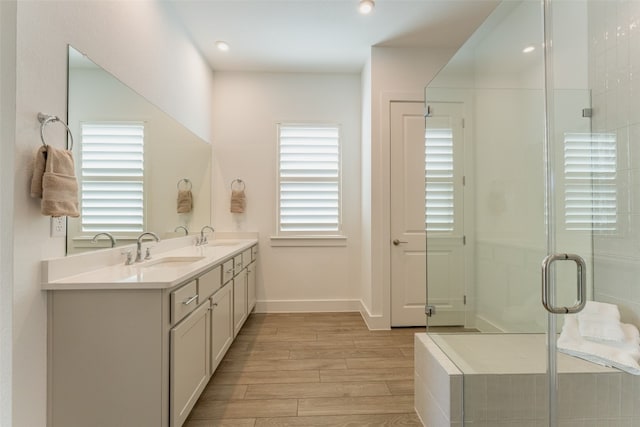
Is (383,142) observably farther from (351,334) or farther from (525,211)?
(351,334)

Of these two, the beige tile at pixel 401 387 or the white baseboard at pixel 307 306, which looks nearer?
the beige tile at pixel 401 387

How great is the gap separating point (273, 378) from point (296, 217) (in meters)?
1.95

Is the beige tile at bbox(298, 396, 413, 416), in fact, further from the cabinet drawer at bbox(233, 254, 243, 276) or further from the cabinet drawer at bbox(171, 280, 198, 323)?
the cabinet drawer at bbox(233, 254, 243, 276)

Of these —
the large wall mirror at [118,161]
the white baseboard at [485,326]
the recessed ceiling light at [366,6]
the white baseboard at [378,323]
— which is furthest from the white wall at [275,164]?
the white baseboard at [485,326]

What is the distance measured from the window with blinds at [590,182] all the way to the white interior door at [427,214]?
29.9 inches

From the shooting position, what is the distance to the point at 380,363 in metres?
2.50

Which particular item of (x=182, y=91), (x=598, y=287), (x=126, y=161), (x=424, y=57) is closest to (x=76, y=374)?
(x=126, y=161)

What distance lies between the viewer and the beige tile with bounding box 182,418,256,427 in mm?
1776

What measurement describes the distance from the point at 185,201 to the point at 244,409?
1.87 metres

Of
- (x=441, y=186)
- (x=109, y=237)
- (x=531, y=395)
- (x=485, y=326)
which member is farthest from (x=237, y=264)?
(x=531, y=395)

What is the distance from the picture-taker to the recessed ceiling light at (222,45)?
3.21 m

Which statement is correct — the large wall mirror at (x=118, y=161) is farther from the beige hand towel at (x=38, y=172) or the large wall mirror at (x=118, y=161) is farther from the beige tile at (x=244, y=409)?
the beige tile at (x=244, y=409)

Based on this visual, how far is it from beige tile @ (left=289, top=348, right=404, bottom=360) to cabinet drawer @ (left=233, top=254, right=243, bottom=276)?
0.84m

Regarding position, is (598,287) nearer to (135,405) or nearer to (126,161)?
(135,405)
